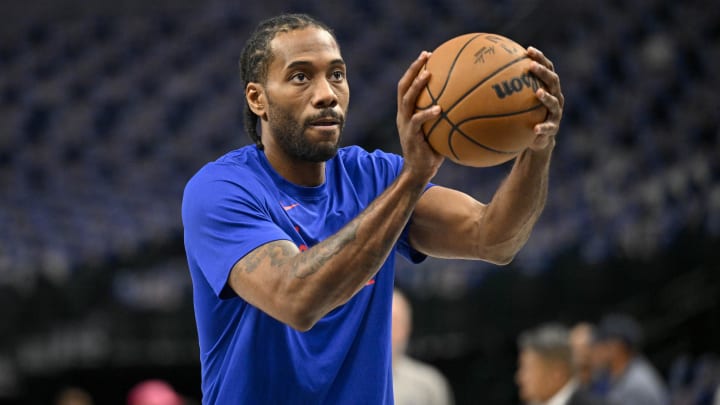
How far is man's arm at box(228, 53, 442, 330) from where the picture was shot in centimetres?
228

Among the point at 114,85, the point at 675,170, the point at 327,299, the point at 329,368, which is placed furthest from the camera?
the point at 114,85

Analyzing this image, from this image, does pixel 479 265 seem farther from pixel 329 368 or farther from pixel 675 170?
pixel 329 368

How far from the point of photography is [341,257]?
90.0 inches

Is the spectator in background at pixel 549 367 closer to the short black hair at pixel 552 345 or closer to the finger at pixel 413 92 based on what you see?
the short black hair at pixel 552 345

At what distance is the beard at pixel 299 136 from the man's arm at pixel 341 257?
0.31m

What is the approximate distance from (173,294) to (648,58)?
6367mm

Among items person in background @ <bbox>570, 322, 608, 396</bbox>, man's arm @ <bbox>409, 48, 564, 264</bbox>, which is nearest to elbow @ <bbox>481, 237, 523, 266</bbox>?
man's arm @ <bbox>409, 48, 564, 264</bbox>

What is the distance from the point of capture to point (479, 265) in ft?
31.9

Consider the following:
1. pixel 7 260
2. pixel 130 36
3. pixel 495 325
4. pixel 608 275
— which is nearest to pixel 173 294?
pixel 7 260

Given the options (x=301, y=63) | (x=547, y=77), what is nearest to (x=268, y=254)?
(x=301, y=63)

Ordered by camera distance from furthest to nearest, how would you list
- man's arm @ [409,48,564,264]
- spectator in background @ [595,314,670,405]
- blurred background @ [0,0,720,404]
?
blurred background @ [0,0,720,404], spectator in background @ [595,314,670,405], man's arm @ [409,48,564,264]

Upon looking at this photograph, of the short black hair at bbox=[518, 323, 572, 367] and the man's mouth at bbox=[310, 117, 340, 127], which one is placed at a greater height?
the man's mouth at bbox=[310, 117, 340, 127]

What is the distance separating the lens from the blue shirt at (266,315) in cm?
252

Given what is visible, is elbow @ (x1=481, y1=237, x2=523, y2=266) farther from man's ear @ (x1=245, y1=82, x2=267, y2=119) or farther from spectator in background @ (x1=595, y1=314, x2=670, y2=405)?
spectator in background @ (x1=595, y1=314, x2=670, y2=405)
